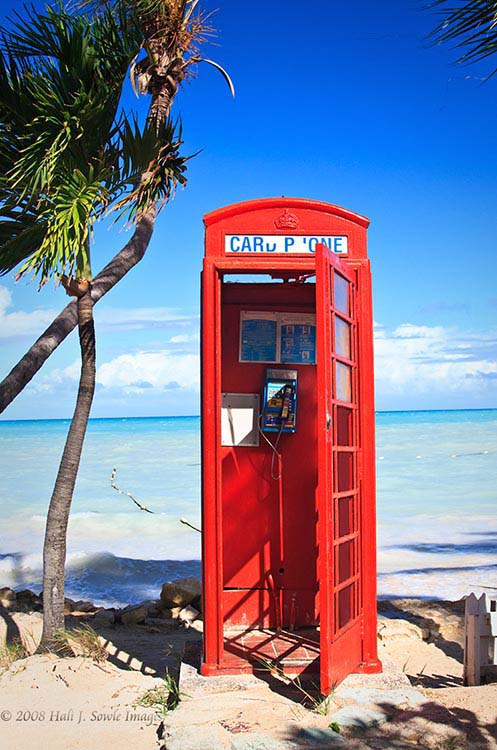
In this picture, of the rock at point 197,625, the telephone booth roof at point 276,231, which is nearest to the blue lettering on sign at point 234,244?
the telephone booth roof at point 276,231

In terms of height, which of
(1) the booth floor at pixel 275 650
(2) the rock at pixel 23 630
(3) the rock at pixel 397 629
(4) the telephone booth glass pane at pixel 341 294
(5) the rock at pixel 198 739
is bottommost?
(3) the rock at pixel 397 629

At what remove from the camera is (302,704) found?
4.59 metres

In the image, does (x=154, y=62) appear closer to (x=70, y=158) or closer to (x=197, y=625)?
(x=70, y=158)

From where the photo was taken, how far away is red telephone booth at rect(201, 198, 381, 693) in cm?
469

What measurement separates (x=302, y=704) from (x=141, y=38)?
198 inches

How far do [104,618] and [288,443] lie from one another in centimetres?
315

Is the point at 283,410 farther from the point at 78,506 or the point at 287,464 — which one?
the point at 78,506

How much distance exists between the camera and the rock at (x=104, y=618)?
7743 mm

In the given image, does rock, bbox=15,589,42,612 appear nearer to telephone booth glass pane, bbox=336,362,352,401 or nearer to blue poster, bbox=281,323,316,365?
blue poster, bbox=281,323,316,365

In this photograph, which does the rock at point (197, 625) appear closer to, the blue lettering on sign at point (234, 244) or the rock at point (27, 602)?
the rock at point (27, 602)

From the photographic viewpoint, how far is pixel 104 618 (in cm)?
788

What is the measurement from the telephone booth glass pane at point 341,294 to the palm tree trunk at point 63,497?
229 centimetres

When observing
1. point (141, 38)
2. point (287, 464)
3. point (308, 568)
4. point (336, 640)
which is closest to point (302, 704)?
point (336, 640)

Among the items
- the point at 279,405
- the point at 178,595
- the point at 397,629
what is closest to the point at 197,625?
the point at 178,595
